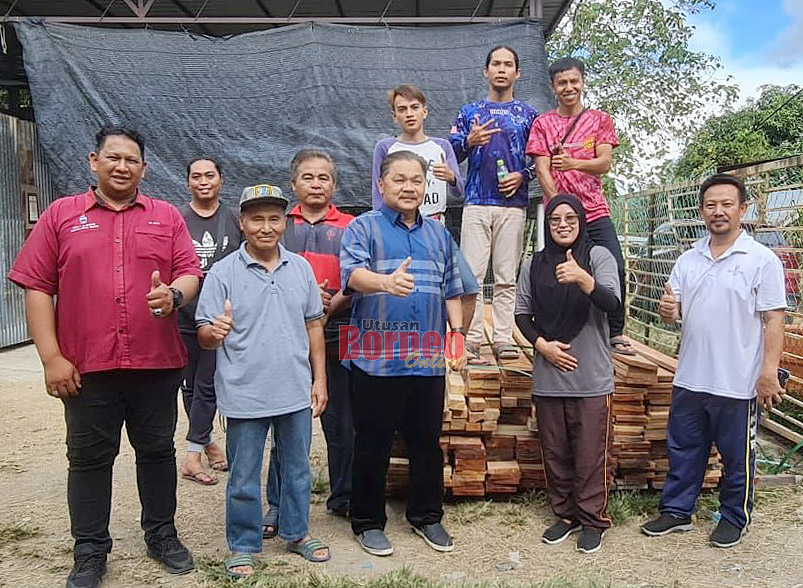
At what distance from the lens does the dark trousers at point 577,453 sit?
3.73 metres

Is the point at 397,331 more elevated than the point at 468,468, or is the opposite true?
the point at 397,331

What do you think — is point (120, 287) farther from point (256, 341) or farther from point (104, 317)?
point (256, 341)

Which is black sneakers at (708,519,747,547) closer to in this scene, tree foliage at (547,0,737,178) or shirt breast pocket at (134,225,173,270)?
shirt breast pocket at (134,225,173,270)

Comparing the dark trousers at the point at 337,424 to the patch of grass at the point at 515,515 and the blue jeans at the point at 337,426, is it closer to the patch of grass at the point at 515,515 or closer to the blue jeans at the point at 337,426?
the blue jeans at the point at 337,426

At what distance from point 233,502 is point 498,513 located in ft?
5.17

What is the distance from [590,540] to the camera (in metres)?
3.69

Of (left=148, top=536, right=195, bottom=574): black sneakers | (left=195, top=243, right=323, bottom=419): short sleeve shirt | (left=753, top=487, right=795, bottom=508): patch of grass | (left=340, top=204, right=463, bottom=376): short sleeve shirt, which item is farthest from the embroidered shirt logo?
→ (left=753, top=487, right=795, bottom=508): patch of grass

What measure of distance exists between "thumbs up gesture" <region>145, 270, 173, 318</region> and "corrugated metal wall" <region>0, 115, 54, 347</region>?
7.25 metres

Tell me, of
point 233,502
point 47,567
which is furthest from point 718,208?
point 47,567

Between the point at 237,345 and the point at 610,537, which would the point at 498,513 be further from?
the point at 237,345

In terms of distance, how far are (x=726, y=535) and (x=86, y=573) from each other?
309 cm

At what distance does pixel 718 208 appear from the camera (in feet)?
12.2

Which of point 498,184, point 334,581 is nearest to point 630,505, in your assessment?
point 334,581

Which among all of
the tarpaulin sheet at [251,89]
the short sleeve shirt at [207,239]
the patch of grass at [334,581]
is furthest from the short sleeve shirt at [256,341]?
the tarpaulin sheet at [251,89]
